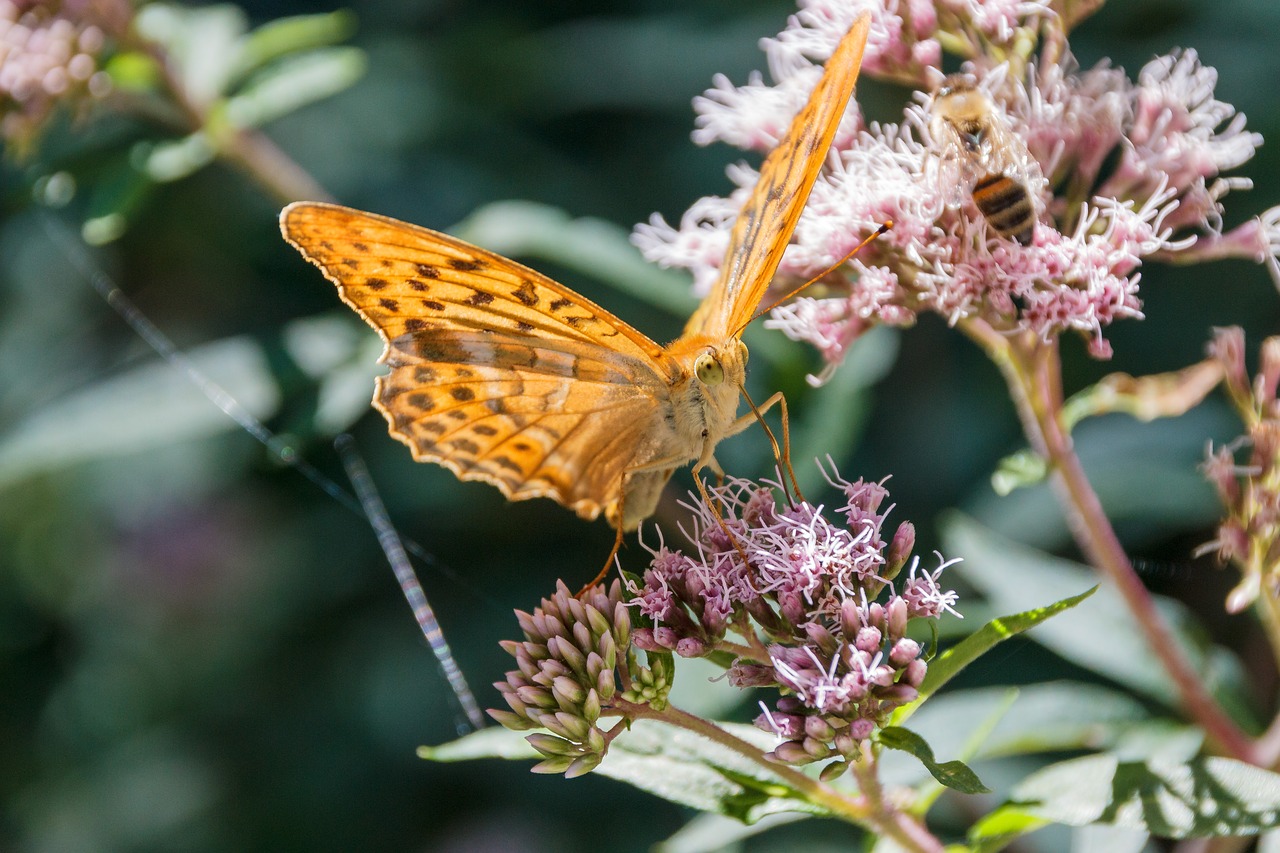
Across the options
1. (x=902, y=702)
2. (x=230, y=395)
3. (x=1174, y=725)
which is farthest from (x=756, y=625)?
(x=230, y=395)

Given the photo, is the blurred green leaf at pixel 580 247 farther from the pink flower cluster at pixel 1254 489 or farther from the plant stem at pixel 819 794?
the plant stem at pixel 819 794

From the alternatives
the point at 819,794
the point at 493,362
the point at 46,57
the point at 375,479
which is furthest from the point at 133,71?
the point at 819,794

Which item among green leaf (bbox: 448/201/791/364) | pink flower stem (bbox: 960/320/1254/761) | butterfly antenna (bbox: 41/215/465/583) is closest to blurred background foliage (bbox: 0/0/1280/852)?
butterfly antenna (bbox: 41/215/465/583)

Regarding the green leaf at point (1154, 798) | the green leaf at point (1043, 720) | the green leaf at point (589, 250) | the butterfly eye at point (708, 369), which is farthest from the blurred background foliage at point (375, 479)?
the green leaf at point (1154, 798)

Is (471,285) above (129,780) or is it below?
above

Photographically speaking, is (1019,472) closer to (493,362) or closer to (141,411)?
(493,362)

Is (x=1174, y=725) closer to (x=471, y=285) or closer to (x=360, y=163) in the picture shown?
(x=471, y=285)
